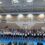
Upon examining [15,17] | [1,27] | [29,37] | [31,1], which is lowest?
[29,37]

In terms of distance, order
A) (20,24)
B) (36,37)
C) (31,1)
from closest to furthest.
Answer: (31,1)
(36,37)
(20,24)

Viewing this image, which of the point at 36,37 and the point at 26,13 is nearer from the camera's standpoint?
the point at 36,37

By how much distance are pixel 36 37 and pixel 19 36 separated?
0.83 metres

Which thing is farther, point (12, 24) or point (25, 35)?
point (12, 24)

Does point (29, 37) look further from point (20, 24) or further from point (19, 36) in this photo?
point (20, 24)

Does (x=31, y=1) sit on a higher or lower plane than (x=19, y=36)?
higher

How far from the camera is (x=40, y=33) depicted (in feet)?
16.5

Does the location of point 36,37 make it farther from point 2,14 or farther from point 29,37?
point 2,14

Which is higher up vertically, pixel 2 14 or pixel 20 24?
pixel 2 14

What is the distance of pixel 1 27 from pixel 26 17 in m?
1.46

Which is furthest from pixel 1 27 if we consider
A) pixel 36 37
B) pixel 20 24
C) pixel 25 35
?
pixel 36 37

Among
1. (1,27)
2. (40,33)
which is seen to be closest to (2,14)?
(1,27)

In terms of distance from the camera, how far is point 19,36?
4934 mm

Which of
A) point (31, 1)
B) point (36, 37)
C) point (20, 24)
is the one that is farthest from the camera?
point (20, 24)
